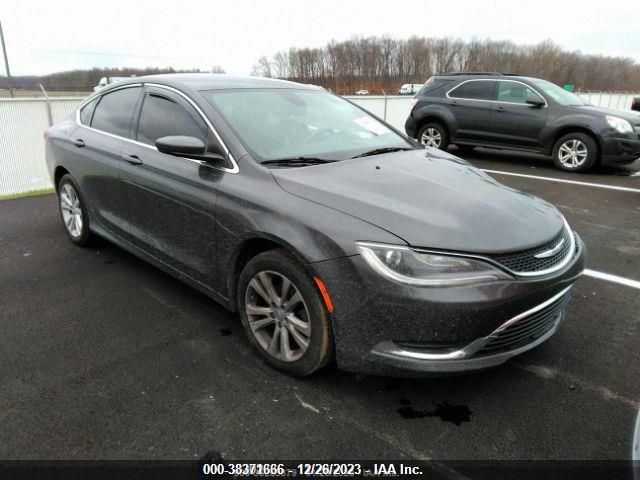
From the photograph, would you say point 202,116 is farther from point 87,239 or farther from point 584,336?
point 584,336

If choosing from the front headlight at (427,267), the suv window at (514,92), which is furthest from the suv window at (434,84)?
the front headlight at (427,267)

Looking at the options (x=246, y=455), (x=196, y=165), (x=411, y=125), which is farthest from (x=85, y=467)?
(x=411, y=125)

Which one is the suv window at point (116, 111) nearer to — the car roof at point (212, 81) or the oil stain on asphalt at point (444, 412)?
the car roof at point (212, 81)

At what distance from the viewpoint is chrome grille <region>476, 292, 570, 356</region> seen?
2.37m

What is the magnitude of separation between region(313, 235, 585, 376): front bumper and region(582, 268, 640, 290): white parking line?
221cm

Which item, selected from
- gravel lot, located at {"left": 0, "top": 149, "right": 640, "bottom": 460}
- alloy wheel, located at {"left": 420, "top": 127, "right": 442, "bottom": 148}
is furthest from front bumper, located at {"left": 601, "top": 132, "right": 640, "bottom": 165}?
gravel lot, located at {"left": 0, "top": 149, "right": 640, "bottom": 460}

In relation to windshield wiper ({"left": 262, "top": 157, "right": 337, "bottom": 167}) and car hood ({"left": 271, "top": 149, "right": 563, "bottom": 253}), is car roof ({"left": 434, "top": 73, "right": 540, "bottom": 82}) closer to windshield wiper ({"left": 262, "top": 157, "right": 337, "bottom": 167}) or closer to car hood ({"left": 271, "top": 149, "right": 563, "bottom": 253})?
car hood ({"left": 271, "top": 149, "right": 563, "bottom": 253})

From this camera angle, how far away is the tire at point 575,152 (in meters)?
8.84

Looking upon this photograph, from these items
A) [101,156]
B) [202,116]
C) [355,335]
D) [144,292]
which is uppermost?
[202,116]

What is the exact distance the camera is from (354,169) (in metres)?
2.98

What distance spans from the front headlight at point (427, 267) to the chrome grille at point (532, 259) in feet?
0.26

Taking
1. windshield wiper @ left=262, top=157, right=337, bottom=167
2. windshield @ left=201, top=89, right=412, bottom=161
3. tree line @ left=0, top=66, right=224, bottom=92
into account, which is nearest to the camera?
windshield wiper @ left=262, top=157, right=337, bottom=167

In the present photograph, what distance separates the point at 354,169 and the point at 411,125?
8.55 m

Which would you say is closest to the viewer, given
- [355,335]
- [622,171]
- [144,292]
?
[355,335]
